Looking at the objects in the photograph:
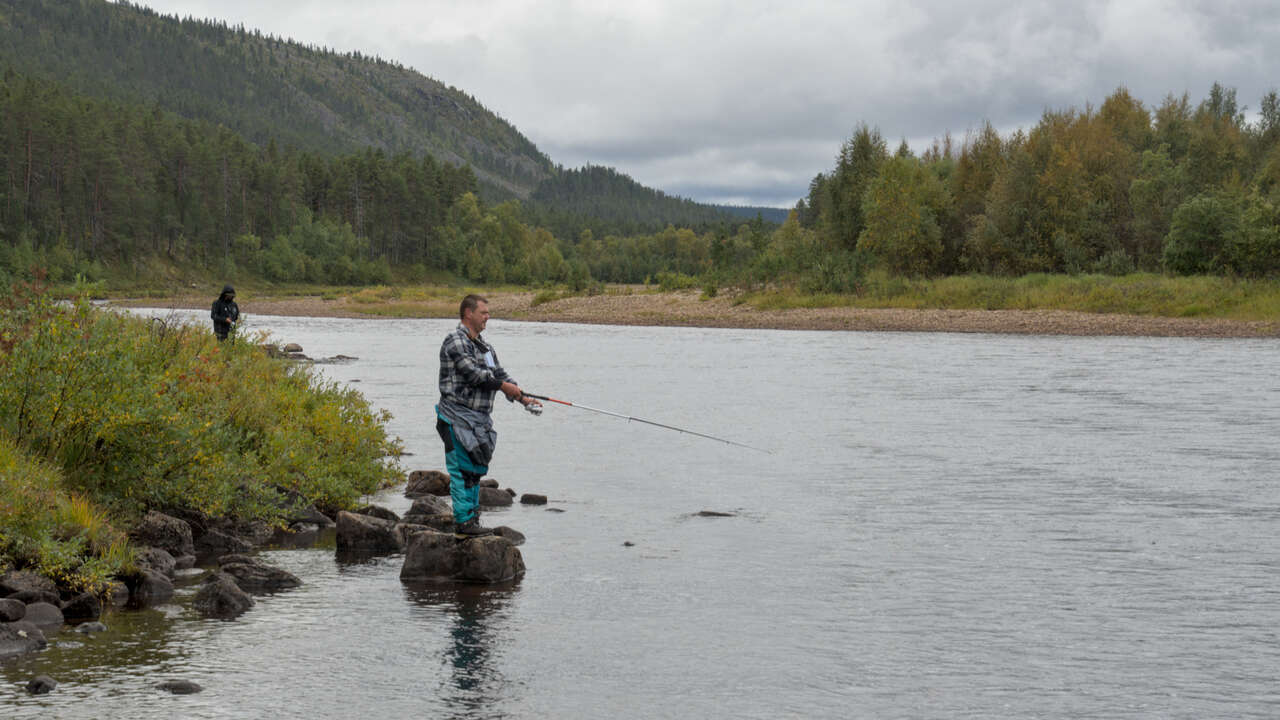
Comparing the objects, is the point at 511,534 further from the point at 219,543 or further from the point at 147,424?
the point at 147,424

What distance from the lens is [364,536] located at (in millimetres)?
13414

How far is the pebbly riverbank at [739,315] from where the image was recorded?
55.6m

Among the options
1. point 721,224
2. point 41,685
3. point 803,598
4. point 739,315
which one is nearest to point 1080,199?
point 739,315

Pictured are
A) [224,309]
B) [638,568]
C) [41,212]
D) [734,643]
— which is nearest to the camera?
[734,643]

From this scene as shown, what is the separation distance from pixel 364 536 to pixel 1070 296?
57508mm

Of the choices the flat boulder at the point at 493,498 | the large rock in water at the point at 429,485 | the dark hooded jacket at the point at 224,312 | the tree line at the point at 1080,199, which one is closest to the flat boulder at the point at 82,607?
the flat boulder at the point at 493,498

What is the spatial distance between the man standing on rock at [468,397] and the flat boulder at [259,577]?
A: 1850 millimetres

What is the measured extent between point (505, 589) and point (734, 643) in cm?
283

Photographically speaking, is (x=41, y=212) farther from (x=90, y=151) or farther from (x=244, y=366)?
(x=244, y=366)

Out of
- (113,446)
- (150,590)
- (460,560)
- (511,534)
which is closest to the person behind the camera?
(150,590)

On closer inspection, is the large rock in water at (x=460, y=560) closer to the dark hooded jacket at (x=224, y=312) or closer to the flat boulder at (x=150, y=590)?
the flat boulder at (x=150, y=590)

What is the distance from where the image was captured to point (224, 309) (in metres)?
22.5

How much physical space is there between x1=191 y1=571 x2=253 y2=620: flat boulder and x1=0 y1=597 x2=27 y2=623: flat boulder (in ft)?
4.87

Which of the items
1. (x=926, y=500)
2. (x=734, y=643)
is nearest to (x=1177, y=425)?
(x=926, y=500)
